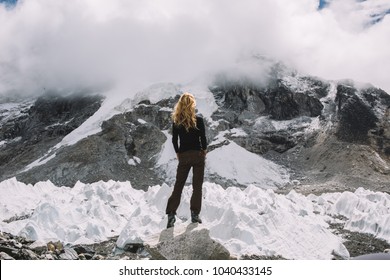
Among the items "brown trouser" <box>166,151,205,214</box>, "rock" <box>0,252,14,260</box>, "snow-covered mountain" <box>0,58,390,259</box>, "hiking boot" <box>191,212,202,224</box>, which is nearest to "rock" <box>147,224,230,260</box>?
"hiking boot" <box>191,212,202,224</box>

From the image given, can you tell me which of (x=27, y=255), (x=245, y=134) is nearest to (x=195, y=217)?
(x=27, y=255)

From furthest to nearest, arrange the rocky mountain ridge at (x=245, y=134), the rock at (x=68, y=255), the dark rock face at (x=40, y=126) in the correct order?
the dark rock face at (x=40, y=126)
the rocky mountain ridge at (x=245, y=134)
the rock at (x=68, y=255)

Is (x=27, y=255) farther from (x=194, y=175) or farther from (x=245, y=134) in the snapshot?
(x=245, y=134)

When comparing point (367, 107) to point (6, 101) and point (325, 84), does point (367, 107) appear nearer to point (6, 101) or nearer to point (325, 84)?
point (325, 84)

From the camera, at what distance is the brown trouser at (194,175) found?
1006 cm

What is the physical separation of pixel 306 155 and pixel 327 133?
8.66 metres

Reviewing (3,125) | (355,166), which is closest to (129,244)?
(355,166)

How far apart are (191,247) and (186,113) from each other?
104 inches

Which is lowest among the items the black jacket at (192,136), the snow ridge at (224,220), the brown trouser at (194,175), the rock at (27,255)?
the snow ridge at (224,220)

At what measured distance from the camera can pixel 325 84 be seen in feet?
440

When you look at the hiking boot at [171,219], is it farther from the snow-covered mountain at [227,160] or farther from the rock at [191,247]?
the snow-covered mountain at [227,160]

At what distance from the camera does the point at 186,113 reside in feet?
32.2

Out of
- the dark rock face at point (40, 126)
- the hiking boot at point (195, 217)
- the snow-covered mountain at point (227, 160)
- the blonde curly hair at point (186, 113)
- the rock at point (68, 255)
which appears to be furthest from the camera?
the dark rock face at point (40, 126)

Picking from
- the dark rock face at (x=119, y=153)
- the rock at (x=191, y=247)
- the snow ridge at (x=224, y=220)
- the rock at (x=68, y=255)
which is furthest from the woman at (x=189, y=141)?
the dark rock face at (x=119, y=153)
